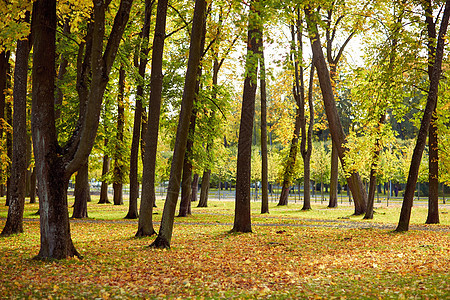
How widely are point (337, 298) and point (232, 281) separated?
175cm

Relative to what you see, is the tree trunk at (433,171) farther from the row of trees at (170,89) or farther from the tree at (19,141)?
the tree at (19,141)

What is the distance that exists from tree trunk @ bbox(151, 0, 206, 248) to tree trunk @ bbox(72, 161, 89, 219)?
798 centimetres

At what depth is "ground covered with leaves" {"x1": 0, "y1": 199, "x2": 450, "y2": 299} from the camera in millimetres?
5809

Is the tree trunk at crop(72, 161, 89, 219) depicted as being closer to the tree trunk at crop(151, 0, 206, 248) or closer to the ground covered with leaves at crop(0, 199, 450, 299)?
the ground covered with leaves at crop(0, 199, 450, 299)

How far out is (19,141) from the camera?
11023mm

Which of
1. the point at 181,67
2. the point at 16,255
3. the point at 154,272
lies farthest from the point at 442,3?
the point at 16,255

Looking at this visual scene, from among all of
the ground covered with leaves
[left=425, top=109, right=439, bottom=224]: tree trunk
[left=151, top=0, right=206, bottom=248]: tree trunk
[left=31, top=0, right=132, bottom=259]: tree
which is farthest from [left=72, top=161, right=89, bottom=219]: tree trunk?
[left=425, top=109, right=439, bottom=224]: tree trunk

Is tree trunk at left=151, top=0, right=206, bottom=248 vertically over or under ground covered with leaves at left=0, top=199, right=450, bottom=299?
over

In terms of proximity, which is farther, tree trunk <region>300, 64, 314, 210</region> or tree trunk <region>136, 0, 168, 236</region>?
tree trunk <region>300, 64, 314, 210</region>

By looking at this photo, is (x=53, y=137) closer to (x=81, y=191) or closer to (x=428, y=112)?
(x=81, y=191)

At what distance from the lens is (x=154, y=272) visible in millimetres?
7191

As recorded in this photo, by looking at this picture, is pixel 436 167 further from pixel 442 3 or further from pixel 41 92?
pixel 41 92

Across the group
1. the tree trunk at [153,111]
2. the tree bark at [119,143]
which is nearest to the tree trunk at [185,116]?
the tree trunk at [153,111]

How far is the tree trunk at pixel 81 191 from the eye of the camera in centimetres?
1680
